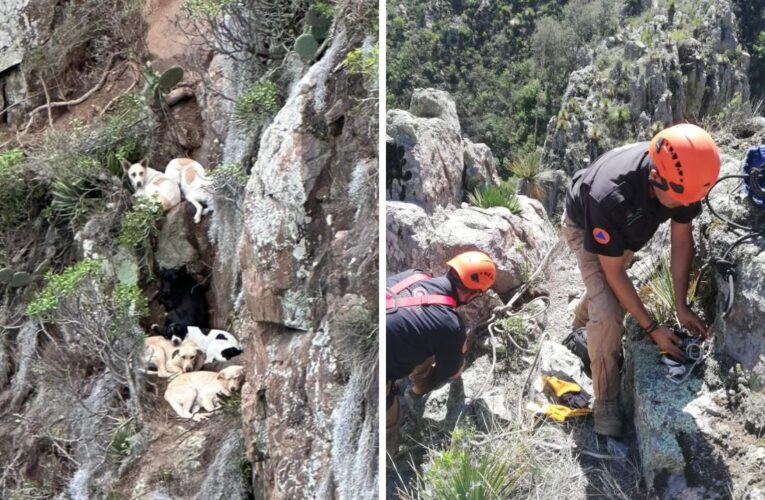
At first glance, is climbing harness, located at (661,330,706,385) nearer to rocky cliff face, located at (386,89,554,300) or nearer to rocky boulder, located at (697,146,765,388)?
rocky boulder, located at (697,146,765,388)

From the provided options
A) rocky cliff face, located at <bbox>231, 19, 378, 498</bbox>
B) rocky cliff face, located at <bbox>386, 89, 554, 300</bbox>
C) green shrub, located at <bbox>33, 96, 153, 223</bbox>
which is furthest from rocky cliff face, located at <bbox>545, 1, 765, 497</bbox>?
green shrub, located at <bbox>33, 96, 153, 223</bbox>

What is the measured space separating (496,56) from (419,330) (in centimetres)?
160

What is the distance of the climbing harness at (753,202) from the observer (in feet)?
10.2

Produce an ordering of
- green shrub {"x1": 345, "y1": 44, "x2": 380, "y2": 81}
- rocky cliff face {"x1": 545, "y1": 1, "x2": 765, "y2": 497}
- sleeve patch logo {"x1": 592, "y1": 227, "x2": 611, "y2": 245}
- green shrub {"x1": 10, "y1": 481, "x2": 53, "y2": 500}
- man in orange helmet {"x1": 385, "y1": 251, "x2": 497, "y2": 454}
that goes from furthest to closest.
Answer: green shrub {"x1": 10, "y1": 481, "x2": 53, "y2": 500}, green shrub {"x1": 345, "y1": 44, "x2": 380, "y2": 81}, man in orange helmet {"x1": 385, "y1": 251, "x2": 497, "y2": 454}, sleeve patch logo {"x1": 592, "y1": 227, "x2": 611, "y2": 245}, rocky cliff face {"x1": 545, "y1": 1, "x2": 765, "y2": 497}

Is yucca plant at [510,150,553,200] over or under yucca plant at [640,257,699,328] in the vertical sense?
over

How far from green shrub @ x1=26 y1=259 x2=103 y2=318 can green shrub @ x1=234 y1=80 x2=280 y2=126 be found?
1843 mm

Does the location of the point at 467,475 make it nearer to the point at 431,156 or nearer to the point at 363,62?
the point at 431,156

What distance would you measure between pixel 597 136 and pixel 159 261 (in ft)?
15.8

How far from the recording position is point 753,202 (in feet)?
10.4

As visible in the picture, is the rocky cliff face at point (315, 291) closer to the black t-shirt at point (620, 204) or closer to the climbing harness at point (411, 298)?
the climbing harness at point (411, 298)

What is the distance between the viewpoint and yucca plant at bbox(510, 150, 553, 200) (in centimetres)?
397

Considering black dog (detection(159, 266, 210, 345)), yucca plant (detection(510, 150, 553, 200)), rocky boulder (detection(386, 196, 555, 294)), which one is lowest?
black dog (detection(159, 266, 210, 345))

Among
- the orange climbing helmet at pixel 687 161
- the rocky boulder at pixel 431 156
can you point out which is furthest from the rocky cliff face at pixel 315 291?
the orange climbing helmet at pixel 687 161

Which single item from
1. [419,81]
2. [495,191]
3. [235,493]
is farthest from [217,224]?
[495,191]
